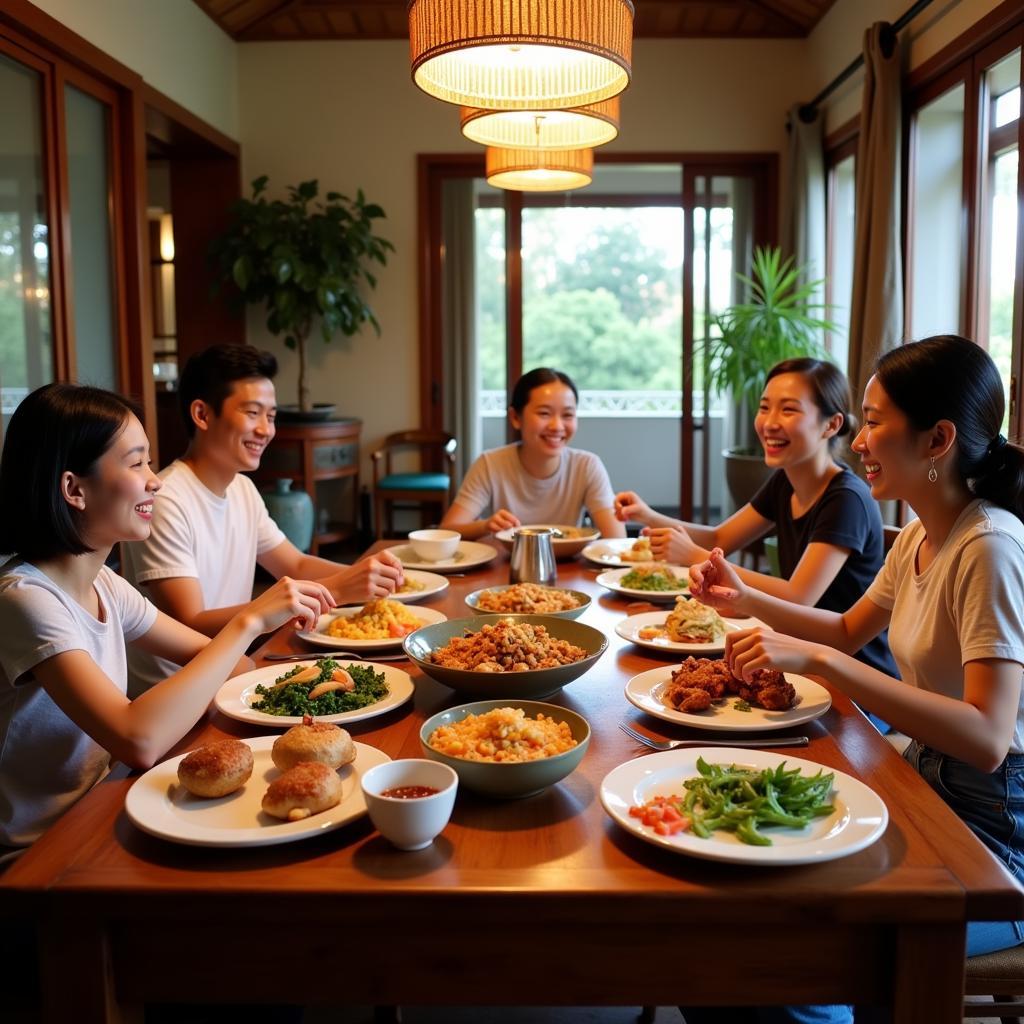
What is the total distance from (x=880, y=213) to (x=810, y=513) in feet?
7.43

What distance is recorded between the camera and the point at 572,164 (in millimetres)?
3033

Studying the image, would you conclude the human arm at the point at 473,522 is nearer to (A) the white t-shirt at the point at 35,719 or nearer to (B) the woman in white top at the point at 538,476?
(B) the woman in white top at the point at 538,476

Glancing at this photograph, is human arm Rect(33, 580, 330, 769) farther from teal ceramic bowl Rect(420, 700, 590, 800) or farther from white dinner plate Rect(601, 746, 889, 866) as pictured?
white dinner plate Rect(601, 746, 889, 866)

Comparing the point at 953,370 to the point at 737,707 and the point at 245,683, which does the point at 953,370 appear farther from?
the point at 245,683

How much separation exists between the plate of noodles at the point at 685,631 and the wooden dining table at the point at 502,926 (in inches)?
30.1

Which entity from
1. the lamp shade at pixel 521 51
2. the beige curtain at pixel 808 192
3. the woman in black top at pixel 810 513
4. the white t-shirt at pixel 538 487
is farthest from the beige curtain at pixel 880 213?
the lamp shade at pixel 521 51

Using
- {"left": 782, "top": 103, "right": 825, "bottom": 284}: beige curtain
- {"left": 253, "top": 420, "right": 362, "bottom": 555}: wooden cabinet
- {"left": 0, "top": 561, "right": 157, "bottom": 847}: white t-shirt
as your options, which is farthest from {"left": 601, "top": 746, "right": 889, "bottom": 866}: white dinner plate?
{"left": 782, "top": 103, "right": 825, "bottom": 284}: beige curtain

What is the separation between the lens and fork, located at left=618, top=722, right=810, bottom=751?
4.55 feet

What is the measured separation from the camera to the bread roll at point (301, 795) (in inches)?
44.1

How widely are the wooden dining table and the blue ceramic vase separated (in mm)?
4063

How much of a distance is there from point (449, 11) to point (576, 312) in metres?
7.47

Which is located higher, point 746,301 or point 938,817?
point 746,301

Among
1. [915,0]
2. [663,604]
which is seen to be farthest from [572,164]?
[915,0]

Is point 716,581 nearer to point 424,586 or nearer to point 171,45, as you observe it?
point 424,586
